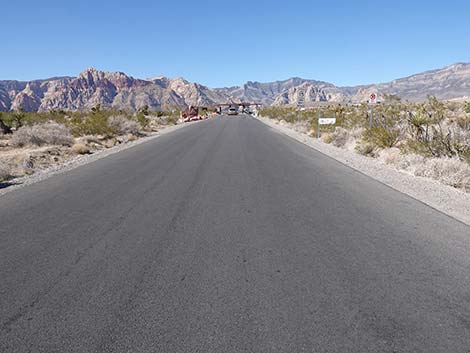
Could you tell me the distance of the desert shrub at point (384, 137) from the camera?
1791cm

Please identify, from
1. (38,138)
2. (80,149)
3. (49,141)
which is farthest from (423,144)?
(38,138)

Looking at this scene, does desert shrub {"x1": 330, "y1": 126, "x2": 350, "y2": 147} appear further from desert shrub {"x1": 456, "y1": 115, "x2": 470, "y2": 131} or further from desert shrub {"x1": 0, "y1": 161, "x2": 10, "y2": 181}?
desert shrub {"x1": 0, "y1": 161, "x2": 10, "y2": 181}

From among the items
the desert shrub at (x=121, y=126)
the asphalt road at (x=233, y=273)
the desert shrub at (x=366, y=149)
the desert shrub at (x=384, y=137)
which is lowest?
the desert shrub at (x=121, y=126)

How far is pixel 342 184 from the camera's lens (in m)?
10.7

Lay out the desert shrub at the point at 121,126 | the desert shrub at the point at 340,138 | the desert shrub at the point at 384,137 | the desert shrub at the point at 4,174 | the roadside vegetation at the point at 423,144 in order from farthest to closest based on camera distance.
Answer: the desert shrub at the point at 121,126
the desert shrub at the point at 340,138
the desert shrub at the point at 384,137
the desert shrub at the point at 4,174
the roadside vegetation at the point at 423,144

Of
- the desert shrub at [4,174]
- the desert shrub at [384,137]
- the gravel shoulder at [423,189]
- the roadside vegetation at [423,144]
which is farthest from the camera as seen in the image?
the desert shrub at [384,137]

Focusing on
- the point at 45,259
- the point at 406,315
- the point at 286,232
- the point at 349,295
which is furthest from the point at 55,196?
the point at 406,315

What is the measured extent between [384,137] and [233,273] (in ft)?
49.3

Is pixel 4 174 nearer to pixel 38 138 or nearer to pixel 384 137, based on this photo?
pixel 38 138

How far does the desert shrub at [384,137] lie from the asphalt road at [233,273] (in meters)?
9.10

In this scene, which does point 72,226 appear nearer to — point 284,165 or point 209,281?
point 209,281

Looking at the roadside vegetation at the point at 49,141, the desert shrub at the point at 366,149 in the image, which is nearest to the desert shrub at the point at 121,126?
the roadside vegetation at the point at 49,141

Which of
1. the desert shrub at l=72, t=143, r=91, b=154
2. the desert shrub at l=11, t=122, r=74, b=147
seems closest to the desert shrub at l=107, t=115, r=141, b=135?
the desert shrub at l=11, t=122, r=74, b=147

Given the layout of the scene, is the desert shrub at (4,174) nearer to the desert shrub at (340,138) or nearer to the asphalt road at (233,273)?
the asphalt road at (233,273)
